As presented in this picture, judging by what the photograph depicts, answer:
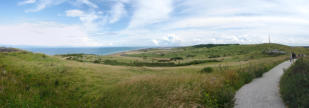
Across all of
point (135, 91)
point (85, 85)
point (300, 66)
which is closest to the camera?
point (135, 91)

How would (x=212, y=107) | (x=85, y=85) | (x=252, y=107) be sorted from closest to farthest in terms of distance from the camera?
(x=212, y=107) < (x=252, y=107) < (x=85, y=85)

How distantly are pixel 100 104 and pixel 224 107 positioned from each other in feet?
18.6

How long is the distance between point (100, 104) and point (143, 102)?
2.27 metres

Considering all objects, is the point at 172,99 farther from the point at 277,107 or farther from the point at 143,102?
the point at 277,107

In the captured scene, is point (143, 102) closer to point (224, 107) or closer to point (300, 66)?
point (224, 107)

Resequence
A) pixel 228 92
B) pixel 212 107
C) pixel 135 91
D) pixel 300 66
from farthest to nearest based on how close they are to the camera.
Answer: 1. pixel 300 66
2. pixel 135 91
3. pixel 228 92
4. pixel 212 107

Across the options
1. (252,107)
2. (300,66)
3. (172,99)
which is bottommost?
(252,107)

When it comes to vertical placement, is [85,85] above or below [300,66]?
below

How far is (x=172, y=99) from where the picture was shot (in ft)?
22.3

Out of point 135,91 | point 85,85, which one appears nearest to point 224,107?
point 135,91

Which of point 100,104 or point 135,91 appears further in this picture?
point 135,91

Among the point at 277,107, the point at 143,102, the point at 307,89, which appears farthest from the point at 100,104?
the point at 307,89

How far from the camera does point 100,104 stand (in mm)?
7633

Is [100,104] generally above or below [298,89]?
below
